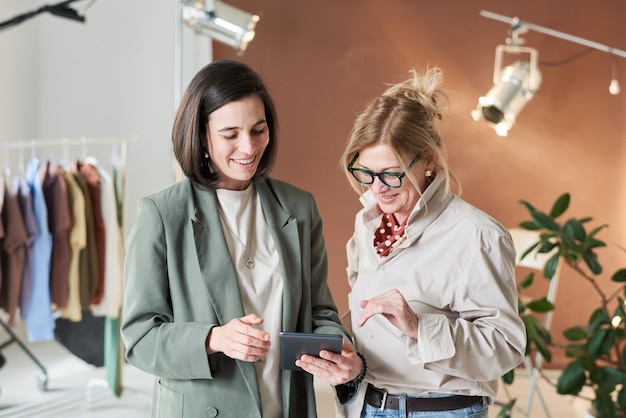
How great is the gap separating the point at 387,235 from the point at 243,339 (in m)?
0.52

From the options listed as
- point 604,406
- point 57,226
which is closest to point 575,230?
point 604,406

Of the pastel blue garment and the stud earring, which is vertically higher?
the stud earring

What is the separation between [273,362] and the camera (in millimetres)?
1703

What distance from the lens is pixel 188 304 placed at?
1.67 m

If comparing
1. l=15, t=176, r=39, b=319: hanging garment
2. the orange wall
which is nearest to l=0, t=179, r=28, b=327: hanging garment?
l=15, t=176, r=39, b=319: hanging garment

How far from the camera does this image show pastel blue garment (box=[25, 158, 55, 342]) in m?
3.98

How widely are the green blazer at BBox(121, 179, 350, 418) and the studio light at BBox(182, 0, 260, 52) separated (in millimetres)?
3144

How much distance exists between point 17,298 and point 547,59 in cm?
365

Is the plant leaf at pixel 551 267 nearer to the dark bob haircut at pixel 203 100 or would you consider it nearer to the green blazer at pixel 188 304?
the green blazer at pixel 188 304

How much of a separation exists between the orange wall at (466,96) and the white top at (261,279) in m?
3.56

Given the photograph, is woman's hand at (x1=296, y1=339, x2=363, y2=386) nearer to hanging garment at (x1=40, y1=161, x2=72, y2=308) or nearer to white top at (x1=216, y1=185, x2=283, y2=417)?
white top at (x1=216, y1=185, x2=283, y2=417)

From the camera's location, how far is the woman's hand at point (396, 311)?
1604 mm

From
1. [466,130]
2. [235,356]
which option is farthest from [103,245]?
[235,356]

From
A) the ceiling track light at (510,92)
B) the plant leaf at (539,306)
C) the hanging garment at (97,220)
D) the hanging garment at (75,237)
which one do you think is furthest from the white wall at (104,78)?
the plant leaf at (539,306)
